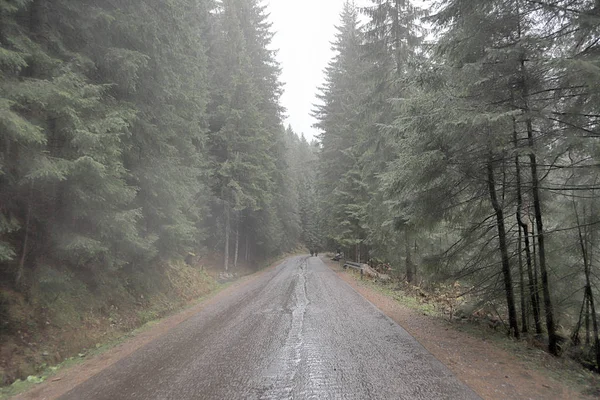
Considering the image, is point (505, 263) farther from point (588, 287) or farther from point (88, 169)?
point (88, 169)

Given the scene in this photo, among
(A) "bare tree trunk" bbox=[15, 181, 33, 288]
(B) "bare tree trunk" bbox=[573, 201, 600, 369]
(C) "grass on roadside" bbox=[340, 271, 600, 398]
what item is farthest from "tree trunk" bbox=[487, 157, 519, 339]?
(A) "bare tree trunk" bbox=[15, 181, 33, 288]

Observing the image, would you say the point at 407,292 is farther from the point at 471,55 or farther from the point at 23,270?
the point at 23,270

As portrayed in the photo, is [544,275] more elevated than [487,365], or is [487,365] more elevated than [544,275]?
[544,275]

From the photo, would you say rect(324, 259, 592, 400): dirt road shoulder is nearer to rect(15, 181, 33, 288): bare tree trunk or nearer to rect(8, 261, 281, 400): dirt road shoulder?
rect(8, 261, 281, 400): dirt road shoulder

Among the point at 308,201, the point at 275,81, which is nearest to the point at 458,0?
the point at 275,81

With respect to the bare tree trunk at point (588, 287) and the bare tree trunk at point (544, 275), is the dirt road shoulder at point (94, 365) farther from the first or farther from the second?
the bare tree trunk at point (588, 287)

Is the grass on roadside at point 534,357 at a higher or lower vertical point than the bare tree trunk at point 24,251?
lower

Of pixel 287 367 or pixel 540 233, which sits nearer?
pixel 287 367

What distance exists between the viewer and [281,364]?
484cm

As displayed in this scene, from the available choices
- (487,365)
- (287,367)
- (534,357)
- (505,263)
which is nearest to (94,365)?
(287,367)

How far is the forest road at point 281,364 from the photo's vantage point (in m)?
3.99

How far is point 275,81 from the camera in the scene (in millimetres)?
29469

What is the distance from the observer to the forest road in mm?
3994

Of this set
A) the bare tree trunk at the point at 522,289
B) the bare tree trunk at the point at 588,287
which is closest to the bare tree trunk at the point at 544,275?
the bare tree trunk at the point at 522,289
